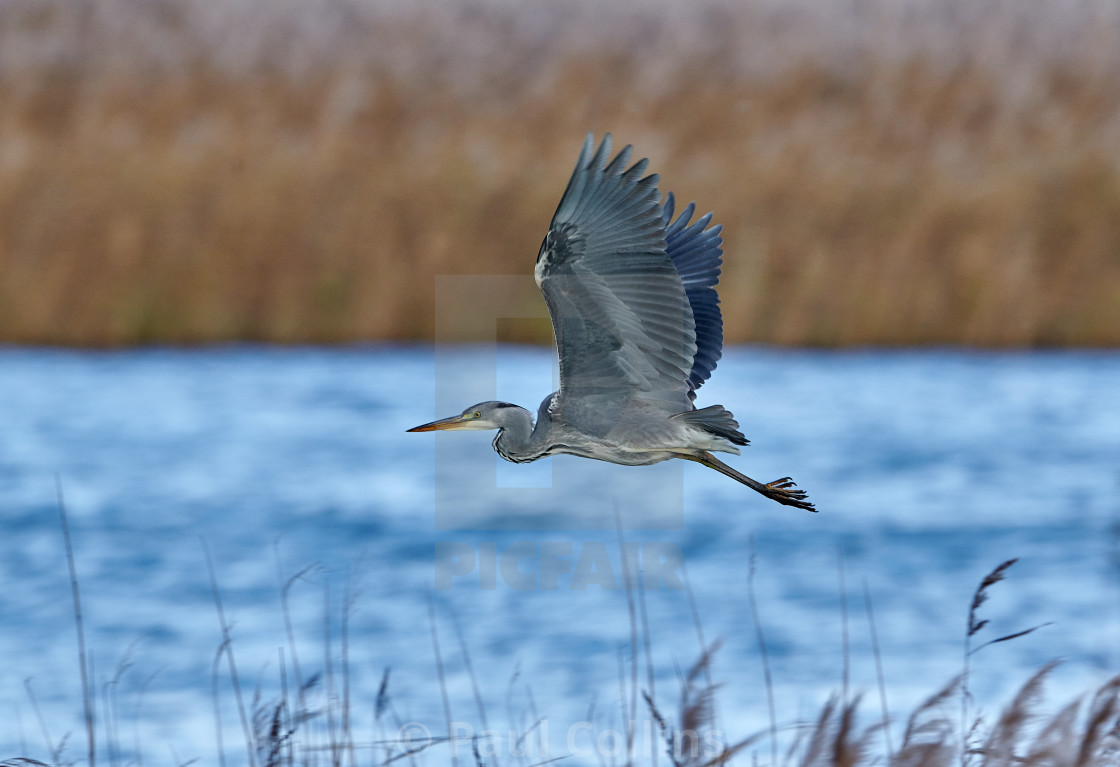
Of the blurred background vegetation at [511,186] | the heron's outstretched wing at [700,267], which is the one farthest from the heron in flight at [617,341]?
the blurred background vegetation at [511,186]

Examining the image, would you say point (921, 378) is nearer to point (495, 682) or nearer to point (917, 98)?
point (917, 98)

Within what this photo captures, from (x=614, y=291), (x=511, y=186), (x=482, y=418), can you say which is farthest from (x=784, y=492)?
(x=511, y=186)

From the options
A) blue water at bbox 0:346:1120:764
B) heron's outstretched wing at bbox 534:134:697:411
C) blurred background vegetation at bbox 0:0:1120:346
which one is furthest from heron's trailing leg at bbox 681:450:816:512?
blurred background vegetation at bbox 0:0:1120:346

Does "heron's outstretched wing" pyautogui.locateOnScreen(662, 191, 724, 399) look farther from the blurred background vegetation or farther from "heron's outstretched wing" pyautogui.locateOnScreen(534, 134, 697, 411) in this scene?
the blurred background vegetation

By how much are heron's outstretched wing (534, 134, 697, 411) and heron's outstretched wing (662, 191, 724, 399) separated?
524 mm

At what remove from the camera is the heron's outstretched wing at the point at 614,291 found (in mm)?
3207

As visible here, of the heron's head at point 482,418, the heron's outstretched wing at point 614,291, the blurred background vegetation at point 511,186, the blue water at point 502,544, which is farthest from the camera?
the blurred background vegetation at point 511,186

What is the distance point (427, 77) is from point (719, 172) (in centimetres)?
565

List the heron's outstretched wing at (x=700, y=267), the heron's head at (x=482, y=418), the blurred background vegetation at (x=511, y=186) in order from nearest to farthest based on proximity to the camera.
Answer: the heron's head at (x=482, y=418), the heron's outstretched wing at (x=700, y=267), the blurred background vegetation at (x=511, y=186)

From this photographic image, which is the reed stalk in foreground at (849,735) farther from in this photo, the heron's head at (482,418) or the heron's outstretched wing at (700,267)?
the heron's outstretched wing at (700,267)

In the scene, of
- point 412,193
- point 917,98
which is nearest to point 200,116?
point 412,193

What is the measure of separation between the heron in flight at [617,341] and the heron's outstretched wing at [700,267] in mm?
411

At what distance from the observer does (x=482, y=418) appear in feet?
12.0

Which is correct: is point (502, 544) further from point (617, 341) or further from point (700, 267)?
point (617, 341)
